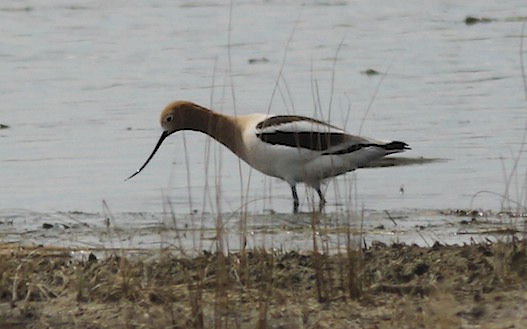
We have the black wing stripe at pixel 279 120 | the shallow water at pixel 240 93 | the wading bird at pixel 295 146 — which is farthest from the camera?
the shallow water at pixel 240 93

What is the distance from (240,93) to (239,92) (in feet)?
0.21

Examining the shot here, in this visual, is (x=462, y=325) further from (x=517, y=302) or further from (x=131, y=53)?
(x=131, y=53)

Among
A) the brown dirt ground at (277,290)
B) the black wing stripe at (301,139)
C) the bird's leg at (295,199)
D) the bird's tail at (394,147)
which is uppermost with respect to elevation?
the black wing stripe at (301,139)

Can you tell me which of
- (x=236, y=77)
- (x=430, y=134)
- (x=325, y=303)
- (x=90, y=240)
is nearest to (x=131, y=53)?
(x=236, y=77)

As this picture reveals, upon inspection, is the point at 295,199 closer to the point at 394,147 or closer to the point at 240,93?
the point at 394,147

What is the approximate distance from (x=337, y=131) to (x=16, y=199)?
7.25 ft

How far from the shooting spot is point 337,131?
31.9 ft


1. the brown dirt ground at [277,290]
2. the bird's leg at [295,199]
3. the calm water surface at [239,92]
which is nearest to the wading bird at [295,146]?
the bird's leg at [295,199]

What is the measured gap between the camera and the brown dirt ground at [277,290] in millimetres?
5855

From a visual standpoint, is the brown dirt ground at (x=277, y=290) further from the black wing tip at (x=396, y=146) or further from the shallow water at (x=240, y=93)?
the black wing tip at (x=396, y=146)

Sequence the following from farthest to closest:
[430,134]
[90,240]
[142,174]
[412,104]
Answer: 1. [412,104]
2. [430,134]
3. [142,174]
4. [90,240]

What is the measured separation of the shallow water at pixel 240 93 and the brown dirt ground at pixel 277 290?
0.40 meters

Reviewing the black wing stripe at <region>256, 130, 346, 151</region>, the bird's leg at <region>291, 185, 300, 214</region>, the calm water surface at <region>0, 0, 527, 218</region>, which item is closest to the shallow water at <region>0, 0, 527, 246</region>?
the calm water surface at <region>0, 0, 527, 218</region>

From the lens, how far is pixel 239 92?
45.3 feet
